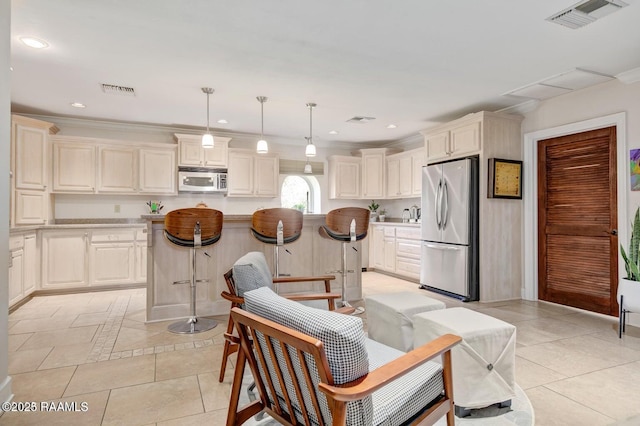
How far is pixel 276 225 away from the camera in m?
3.58

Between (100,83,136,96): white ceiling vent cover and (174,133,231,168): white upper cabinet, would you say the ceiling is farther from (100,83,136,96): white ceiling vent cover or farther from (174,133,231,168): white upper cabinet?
(174,133,231,168): white upper cabinet

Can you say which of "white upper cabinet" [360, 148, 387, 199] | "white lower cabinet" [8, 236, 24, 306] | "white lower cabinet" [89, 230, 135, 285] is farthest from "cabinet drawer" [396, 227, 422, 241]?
"white lower cabinet" [8, 236, 24, 306]

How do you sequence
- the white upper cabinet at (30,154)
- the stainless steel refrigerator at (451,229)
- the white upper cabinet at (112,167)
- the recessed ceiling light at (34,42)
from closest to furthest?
the recessed ceiling light at (34,42), the white upper cabinet at (30,154), the stainless steel refrigerator at (451,229), the white upper cabinet at (112,167)

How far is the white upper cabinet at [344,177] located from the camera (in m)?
7.03

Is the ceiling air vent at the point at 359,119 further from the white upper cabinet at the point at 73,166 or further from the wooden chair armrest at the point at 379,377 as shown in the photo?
the wooden chair armrest at the point at 379,377

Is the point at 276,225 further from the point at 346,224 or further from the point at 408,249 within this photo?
the point at 408,249

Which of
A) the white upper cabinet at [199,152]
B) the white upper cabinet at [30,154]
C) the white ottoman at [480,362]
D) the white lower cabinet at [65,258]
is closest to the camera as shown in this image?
the white ottoman at [480,362]

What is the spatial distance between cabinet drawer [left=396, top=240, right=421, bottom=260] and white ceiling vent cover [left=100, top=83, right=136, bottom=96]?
446 cm

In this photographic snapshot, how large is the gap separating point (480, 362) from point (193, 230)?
8.10 feet

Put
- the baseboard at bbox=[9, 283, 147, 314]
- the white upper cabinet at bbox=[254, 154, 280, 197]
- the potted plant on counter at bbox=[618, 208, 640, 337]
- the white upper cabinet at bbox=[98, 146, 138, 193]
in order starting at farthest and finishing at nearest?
the white upper cabinet at bbox=[254, 154, 280, 197], the white upper cabinet at bbox=[98, 146, 138, 193], the baseboard at bbox=[9, 283, 147, 314], the potted plant on counter at bbox=[618, 208, 640, 337]

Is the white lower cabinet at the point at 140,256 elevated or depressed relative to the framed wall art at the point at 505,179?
depressed

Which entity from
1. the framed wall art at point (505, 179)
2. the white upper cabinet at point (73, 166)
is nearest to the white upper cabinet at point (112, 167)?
the white upper cabinet at point (73, 166)

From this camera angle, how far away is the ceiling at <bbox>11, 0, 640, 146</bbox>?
2521mm

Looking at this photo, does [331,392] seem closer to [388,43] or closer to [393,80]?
[388,43]
